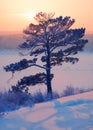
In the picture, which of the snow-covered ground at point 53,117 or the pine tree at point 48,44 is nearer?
the snow-covered ground at point 53,117

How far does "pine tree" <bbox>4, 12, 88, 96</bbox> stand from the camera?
1925cm

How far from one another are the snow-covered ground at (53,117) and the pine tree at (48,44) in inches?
411

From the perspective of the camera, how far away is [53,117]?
741 cm

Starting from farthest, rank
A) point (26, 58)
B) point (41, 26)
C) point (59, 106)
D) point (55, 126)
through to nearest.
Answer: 1. point (26, 58)
2. point (41, 26)
3. point (59, 106)
4. point (55, 126)

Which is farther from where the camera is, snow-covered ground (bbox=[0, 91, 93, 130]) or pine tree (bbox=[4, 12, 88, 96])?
pine tree (bbox=[4, 12, 88, 96])

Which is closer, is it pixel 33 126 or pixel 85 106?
pixel 33 126

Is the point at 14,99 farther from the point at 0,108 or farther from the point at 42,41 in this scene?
the point at 42,41

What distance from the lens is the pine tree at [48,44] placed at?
63.2 feet

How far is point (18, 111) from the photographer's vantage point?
8047 millimetres

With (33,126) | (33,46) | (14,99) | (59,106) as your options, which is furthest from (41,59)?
(33,126)

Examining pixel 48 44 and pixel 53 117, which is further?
pixel 48 44

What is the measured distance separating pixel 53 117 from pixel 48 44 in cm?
1242

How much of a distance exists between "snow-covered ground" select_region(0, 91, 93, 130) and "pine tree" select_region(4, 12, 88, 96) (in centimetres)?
1045

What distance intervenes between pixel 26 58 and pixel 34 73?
3.24ft
